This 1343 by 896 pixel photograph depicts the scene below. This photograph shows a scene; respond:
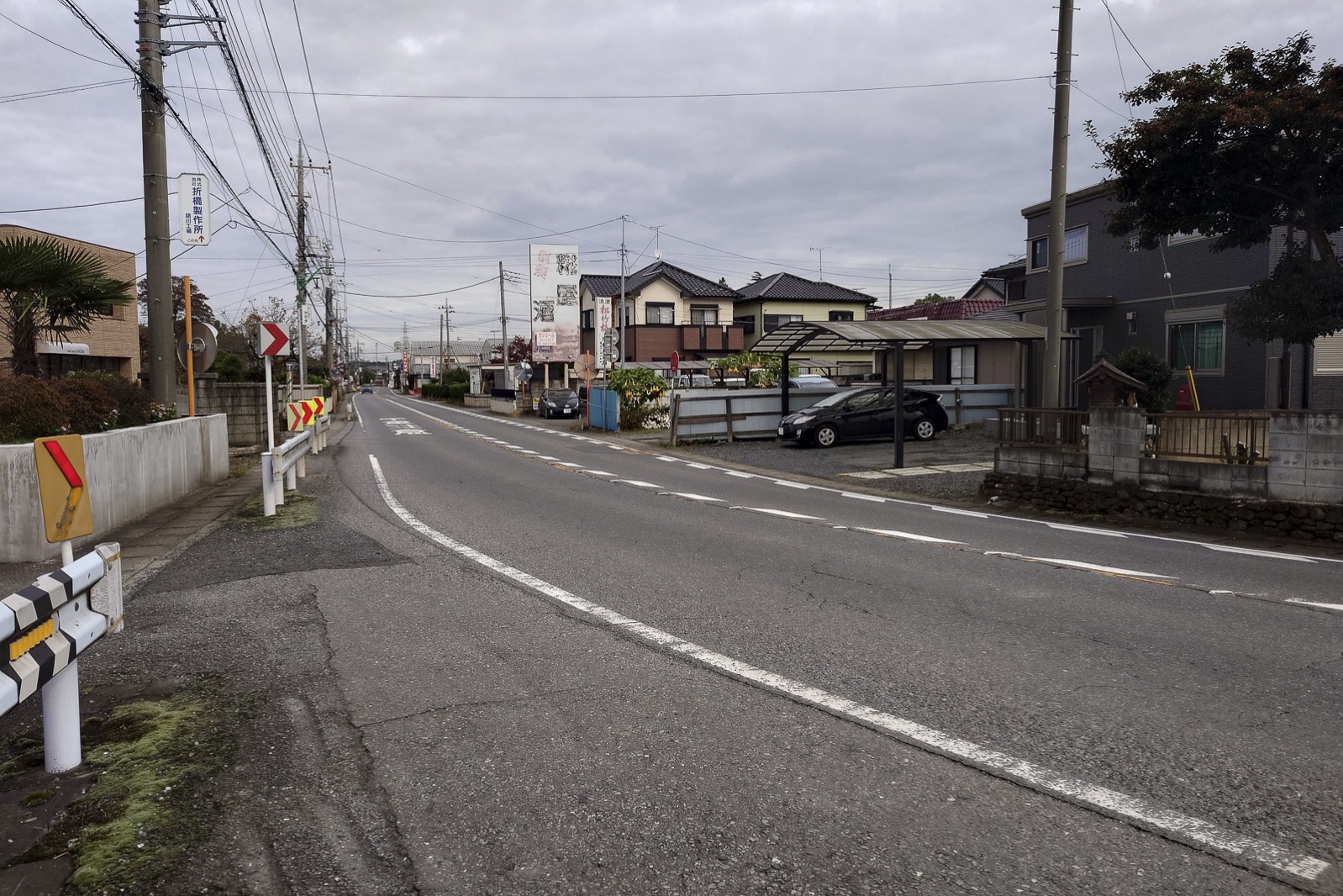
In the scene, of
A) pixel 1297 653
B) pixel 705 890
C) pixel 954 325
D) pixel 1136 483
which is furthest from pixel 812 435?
pixel 705 890

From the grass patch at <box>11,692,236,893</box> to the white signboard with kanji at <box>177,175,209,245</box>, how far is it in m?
13.0

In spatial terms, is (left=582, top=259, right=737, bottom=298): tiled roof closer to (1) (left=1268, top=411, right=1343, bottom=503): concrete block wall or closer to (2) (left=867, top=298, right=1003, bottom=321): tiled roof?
(2) (left=867, top=298, right=1003, bottom=321): tiled roof

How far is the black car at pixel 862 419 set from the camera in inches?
884

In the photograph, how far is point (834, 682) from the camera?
4.99m

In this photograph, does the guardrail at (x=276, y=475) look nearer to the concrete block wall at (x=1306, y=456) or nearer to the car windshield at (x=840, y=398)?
the concrete block wall at (x=1306, y=456)

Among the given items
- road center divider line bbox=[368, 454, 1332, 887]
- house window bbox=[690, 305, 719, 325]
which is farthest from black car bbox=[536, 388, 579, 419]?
road center divider line bbox=[368, 454, 1332, 887]

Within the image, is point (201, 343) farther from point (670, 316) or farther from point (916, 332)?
point (670, 316)

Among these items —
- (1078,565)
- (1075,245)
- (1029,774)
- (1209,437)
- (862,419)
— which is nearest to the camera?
(1029,774)

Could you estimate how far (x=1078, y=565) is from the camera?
27.4 feet

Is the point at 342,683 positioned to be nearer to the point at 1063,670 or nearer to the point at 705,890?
the point at 705,890

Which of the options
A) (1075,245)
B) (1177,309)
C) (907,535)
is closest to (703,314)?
(1075,245)

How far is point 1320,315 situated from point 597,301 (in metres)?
43.4

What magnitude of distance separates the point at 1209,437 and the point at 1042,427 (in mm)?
2368

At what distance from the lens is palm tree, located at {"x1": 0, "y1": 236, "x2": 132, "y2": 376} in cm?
1092
